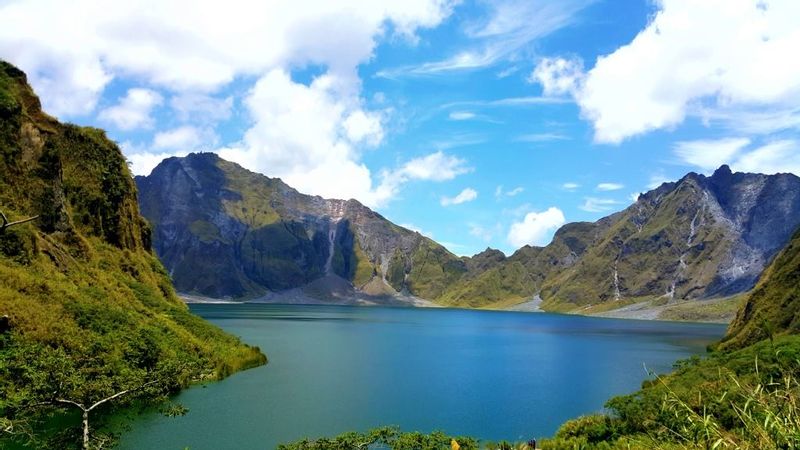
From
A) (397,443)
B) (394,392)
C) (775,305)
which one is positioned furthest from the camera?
(775,305)

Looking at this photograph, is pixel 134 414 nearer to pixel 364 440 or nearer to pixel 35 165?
pixel 364 440

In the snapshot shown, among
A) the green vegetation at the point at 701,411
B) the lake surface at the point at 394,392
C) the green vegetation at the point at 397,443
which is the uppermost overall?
the green vegetation at the point at 701,411

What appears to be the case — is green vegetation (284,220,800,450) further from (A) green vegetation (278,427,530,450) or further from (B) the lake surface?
(B) the lake surface

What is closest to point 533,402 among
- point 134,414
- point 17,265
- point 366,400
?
point 366,400

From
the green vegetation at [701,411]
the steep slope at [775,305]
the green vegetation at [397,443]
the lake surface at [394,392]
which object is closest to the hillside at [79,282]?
the lake surface at [394,392]

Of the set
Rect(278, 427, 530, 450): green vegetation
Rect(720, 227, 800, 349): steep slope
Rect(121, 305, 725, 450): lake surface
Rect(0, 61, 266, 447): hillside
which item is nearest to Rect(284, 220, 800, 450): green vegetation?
Rect(278, 427, 530, 450): green vegetation

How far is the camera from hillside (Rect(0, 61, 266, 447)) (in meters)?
37.6

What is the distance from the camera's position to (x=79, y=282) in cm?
6588

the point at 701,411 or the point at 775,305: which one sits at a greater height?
the point at 775,305

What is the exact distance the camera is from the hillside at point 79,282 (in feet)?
123

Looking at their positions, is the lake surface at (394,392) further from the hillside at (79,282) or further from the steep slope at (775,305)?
the steep slope at (775,305)

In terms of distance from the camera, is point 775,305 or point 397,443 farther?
point 775,305

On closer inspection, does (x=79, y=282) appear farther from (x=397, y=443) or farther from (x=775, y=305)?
(x=775, y=305)

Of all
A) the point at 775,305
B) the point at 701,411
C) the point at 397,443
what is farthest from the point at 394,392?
the point at 775,305
